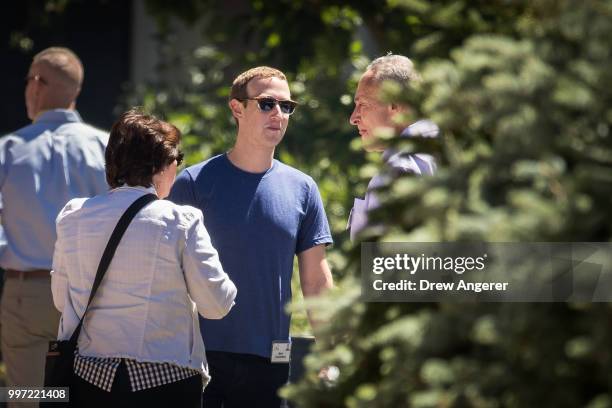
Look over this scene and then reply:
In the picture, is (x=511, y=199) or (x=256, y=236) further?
(x=256, y=236)

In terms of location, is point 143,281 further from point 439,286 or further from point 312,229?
point 439,286

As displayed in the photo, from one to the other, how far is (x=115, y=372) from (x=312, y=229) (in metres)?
1.23

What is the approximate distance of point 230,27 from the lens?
750 centimetres

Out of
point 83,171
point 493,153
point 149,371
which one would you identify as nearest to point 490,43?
point 493,153

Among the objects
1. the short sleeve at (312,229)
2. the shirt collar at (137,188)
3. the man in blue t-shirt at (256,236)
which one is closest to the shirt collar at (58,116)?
the man in blue t-shirt at (256,236)

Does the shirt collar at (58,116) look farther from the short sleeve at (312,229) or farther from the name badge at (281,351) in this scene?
the name badge at (281,351)

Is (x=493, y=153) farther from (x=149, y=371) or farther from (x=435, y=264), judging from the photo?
(x=149, y=371)

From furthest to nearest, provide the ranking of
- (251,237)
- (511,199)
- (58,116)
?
1. (58,116)
2. (251,237)
3. (511,199)

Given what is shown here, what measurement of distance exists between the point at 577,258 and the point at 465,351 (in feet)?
0.98

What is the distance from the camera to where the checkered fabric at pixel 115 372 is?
3441mm

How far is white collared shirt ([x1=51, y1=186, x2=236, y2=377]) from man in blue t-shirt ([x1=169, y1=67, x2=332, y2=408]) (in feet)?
1.87

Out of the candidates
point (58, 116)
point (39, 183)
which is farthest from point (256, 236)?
point (58, 116)

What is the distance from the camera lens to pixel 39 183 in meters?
5.18

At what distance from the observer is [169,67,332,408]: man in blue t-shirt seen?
13.5ft
